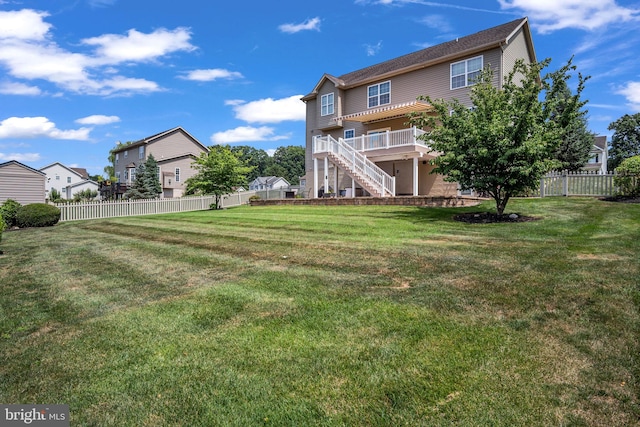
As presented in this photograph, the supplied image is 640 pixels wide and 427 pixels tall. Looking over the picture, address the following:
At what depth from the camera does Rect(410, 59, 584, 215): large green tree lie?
32.8ft

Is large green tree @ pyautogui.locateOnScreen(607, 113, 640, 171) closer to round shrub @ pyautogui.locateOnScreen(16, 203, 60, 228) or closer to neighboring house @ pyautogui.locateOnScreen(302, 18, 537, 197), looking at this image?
neighboring house @ pyautogui.locateOnScreen(302, 18, 537, 197)

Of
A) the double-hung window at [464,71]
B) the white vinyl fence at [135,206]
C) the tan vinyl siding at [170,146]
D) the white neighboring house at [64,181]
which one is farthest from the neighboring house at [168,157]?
the double-hung window at [464,71]

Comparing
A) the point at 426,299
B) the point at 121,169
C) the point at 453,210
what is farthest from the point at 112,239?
the point at 121,169

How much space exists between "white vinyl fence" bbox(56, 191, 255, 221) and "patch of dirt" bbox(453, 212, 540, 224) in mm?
19907

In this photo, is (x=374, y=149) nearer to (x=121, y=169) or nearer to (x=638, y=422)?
(x=638, y=422)

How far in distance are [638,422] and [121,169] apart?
2183 inches

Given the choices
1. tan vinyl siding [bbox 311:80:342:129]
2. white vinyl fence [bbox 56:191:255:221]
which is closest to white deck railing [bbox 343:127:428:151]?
tan vinyl siding [bbox 311:80:342:129]

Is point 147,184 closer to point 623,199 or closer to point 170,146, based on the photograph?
point 170,146

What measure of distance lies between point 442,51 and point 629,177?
40.6 feet

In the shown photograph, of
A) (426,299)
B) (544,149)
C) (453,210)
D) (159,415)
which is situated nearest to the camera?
(159,415)

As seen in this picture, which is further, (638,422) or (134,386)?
(134,386)

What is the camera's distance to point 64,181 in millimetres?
66188

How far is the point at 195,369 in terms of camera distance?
2.83m

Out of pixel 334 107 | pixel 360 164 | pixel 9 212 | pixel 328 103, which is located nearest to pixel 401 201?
pixel 360 164
